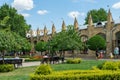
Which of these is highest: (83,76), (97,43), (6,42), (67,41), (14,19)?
(14,19)

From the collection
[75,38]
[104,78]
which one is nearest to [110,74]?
[104,78]

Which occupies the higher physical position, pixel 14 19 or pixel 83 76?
pixel 14 19

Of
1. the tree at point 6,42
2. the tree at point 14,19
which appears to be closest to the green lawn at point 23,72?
the tree at point 6,42

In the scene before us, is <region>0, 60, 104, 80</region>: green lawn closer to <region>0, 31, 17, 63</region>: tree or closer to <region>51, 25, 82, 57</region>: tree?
<region>0, 31, 17, 63</region>: tree

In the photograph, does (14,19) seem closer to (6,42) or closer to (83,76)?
(6,42)

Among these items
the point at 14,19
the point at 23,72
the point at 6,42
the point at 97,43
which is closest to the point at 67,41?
the point at 97,43

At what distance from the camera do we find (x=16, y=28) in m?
63.1

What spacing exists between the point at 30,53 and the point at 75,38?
35503 millimetres

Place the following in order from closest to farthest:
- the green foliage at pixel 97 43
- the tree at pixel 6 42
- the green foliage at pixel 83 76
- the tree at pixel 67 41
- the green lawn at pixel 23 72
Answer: the green foliage at pixel 83 76
the green lawn at pixel 23 72
the tree at pixel 6 42
the tree at pixel 67 41
the green foliage at pixel 97 43

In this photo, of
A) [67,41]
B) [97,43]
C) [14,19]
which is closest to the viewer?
[67,41]

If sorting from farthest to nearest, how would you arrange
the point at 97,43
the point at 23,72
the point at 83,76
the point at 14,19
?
the point at 14,19 < the point at 97,43 < the point at 23,72 < the point at 83,76

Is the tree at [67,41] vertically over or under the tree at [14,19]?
under

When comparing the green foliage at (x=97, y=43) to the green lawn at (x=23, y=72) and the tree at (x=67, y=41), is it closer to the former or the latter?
the tree at (x=67, y=41)

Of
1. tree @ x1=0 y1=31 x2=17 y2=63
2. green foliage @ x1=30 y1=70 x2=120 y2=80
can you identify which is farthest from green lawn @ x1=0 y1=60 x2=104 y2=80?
green foliage @ x1=30 y1=70 x2=120 y2=80
